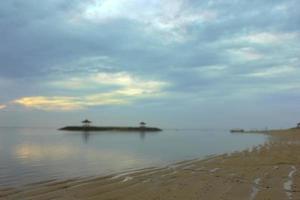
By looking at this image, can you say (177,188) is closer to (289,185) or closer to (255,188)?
(255,188)

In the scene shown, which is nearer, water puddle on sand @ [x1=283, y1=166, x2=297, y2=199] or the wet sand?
water puddle on sand @ [x1=283, y1=166, x2=297, y2=199]

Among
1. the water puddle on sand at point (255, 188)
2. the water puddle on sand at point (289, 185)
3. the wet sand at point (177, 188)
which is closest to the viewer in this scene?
the water puddle on sand at point (255, 188)

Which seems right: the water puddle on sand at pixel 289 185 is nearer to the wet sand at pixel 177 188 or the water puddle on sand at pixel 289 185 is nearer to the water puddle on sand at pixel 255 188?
the wet sand at pixel 177 188

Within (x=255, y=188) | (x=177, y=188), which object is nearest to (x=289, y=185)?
(x=255, y=188)

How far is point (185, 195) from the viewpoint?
1223cm

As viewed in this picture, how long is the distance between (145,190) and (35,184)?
6059 millimetres

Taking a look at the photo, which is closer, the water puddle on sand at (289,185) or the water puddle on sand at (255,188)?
the water puddle on sand at (255,188)

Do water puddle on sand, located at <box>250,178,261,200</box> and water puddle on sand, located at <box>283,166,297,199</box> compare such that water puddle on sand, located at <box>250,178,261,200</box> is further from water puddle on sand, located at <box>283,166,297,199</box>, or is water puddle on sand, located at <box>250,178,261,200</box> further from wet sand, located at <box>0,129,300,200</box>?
water puddle on sand, located at <box>283,166,297,199</box>

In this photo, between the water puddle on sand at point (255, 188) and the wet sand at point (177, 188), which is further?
the wet sand at point (177, 188)

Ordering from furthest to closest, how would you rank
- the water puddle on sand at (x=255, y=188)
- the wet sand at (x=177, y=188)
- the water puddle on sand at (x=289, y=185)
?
the wet sand at (x=177, y=188)
the water puddle on sand at (x=289, y=185)
the water puddle on sand at (x=255, y=188)

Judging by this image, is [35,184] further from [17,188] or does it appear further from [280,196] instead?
[280,196]

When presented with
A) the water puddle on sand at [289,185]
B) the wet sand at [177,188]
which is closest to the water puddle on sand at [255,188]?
the wet sand at [177,188]

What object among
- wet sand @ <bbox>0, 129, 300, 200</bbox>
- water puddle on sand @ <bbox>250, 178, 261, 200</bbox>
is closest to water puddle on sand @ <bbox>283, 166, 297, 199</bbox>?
wet sand @ <bbox>0, 129, 300, 200</bbox>

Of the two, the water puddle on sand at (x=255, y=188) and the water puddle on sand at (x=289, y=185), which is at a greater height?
the water puddle on sand at (x=289, y=185)
